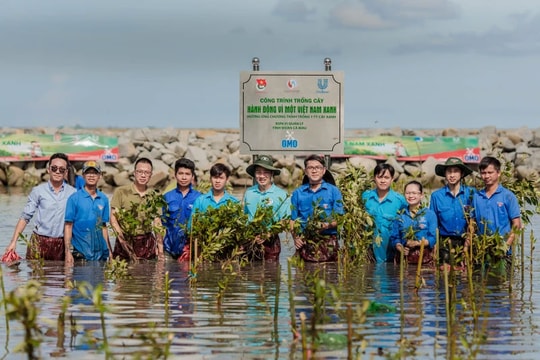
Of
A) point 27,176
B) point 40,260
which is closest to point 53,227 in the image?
point 40,260

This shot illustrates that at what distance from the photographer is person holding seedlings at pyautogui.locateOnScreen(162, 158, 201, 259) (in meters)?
15.1

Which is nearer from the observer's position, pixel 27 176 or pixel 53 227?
pixel 53 227

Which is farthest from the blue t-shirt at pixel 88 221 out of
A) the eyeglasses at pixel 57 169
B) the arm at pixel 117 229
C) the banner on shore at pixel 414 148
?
the banner on shore at pixel 414 148

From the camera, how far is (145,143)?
42531mm

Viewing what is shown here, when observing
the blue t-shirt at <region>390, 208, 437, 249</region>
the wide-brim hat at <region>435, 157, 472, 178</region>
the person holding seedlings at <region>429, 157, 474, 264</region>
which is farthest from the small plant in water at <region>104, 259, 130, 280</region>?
the wide-brim hat at <region>435, 157, 472, 178</region>

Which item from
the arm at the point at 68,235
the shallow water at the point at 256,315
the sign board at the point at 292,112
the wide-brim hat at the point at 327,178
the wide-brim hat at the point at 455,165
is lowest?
the shallow water at the point at 256,315

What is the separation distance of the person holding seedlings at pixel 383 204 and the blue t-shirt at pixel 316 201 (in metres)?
0.35

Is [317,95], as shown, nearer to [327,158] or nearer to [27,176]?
[327,158]

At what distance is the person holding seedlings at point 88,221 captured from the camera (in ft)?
48.0

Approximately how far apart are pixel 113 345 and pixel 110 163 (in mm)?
31776

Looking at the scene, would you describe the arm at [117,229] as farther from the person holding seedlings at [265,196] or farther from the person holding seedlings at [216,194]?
the person holding seedlings at [265,196]

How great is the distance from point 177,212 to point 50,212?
157 centimetres

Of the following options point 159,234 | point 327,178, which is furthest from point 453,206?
point 159,234

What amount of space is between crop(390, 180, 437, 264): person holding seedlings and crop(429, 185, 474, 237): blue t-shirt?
0.70ft
